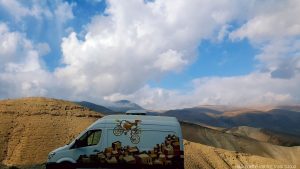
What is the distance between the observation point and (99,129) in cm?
2028

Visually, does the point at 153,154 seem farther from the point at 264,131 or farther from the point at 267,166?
the point at 264,131

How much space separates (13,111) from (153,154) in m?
28.7

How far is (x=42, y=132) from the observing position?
135ft

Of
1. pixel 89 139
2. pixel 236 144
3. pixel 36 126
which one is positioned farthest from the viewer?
pixel 236 144

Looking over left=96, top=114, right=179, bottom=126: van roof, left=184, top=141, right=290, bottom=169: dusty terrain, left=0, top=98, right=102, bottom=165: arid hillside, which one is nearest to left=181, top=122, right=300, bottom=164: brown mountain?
left=184, top=141, right=290, bottom=169: dusty terrain

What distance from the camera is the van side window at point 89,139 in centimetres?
2006

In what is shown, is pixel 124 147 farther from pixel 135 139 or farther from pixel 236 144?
pixel 236 144

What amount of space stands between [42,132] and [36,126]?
4.98 ft

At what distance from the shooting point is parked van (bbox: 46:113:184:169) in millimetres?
19875

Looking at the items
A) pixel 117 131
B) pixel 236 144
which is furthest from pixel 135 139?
pixel 236 144

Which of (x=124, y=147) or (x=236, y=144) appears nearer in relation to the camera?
(x=124, y=147)

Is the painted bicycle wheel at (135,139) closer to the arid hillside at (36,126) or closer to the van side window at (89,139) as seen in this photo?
the van side window at (89,139)

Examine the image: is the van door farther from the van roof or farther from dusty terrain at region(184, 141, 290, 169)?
dusty terrain at region(184, 141, 290, 169)

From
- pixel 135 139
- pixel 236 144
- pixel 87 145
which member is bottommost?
pixel 236 144
